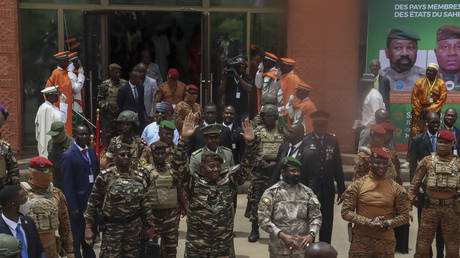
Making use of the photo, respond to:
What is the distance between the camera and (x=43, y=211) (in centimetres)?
617

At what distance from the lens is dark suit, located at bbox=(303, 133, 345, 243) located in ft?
26.4

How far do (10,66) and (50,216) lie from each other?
7.42 metres

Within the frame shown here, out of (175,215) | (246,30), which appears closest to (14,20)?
(246,30)

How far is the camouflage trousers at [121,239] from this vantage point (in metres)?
6.41

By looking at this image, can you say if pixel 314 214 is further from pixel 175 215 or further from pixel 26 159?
pixel 26 159

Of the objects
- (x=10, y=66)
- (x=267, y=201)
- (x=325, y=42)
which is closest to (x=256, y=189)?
(x=267, y=201)

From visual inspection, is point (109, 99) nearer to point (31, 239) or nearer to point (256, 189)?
point (256, 189)

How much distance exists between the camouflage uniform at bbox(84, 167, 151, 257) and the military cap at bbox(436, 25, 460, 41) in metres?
9.00

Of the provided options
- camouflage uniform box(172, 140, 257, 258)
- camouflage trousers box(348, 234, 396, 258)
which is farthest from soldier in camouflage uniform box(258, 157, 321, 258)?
camouflage trousers box(348, 234, 396, 258)

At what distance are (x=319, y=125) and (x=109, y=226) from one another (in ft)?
10.6

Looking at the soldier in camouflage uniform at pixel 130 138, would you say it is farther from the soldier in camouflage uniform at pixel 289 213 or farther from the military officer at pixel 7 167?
the soldier in camouflage uniform at pixel 289 213

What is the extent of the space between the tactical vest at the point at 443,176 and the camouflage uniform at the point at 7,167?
5029 mm

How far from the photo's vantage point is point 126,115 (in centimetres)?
791

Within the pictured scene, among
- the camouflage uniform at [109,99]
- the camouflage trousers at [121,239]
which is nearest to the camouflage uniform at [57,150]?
the camouflage trousers at [121,239]
